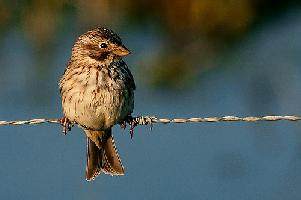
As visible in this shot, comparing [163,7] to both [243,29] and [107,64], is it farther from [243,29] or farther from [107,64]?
[107,64]

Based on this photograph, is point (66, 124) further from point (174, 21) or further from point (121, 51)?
point (174, 21)

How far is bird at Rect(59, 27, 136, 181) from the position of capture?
588 centimetres

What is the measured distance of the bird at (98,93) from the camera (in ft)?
19.3

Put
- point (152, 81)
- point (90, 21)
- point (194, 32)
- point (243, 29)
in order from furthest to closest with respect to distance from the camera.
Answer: point (243, 29) → point (194, 32) → point (152, 81) → point (90, 21)

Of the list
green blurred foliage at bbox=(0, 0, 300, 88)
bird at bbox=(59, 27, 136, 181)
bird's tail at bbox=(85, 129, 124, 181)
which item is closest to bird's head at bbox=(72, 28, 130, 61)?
bird at bbox=(59, 27, 136, 181)

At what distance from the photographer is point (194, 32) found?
1445 cm

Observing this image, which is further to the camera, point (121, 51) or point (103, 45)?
point (103, 45)

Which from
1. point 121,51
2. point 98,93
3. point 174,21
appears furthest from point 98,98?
point 174,21

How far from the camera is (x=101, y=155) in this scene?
6199mm

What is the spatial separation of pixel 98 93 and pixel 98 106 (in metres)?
0.06

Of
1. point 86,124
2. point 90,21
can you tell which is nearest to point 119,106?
point 86,124

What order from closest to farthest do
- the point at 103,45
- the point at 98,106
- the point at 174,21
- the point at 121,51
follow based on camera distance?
the point at 98,106, the point at 121,51, the point at 103,45, the point at 174,21

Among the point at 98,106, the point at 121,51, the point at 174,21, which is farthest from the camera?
the point at 174,21

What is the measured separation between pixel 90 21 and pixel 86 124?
240 inches
